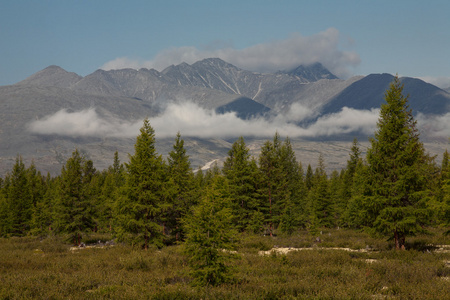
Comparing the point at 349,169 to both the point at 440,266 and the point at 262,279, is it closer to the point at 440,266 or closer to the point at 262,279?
the point at 440,266

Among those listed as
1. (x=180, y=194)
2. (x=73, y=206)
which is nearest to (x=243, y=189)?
(x=180, y=194)

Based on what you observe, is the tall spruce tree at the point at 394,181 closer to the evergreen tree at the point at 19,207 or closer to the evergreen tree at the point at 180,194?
the evergreen tree at the point at 180,194

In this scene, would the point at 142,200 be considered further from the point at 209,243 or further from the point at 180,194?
the point at 209,243

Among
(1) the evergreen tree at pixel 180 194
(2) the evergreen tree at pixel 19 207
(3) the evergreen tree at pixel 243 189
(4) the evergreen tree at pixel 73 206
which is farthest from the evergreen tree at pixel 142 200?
(2) the evergreen tree at pixel 19 207

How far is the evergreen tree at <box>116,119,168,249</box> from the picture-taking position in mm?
22094

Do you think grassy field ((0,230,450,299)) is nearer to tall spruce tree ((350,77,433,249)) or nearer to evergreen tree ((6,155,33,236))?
tall spruce tree ((350,77,433,249))

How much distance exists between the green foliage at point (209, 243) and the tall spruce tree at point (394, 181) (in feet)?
39.6

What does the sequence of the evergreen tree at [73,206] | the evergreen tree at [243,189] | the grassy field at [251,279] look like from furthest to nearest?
the evergreen tree at [243,189]
the evergreen tree at [73,206]
the grassy field at [251,279]

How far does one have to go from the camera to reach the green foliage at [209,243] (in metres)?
10.3

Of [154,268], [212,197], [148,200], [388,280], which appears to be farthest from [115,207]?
[388,280]

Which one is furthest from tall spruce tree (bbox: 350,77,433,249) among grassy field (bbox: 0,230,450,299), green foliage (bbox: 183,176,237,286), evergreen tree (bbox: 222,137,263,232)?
evergreen tree (bbox: 222,137,263,232)

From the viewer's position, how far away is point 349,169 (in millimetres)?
60719

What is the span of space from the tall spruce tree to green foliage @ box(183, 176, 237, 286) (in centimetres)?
1207

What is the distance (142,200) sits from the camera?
898 inches
